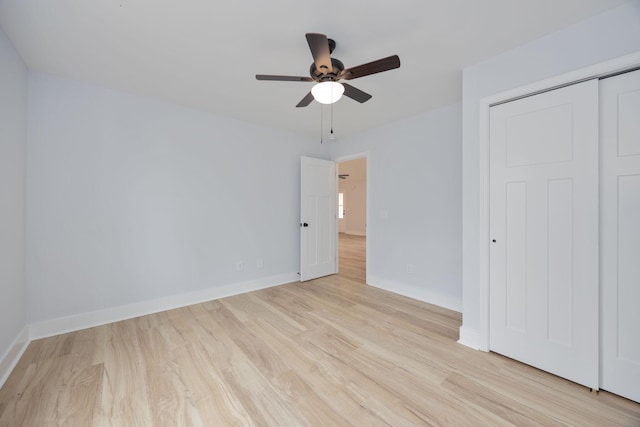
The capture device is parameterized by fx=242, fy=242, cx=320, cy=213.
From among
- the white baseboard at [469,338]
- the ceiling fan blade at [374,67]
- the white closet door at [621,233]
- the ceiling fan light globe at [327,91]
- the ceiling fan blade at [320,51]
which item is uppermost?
the ceiling fan blade at [320,51]

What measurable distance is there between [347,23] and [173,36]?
1281mm

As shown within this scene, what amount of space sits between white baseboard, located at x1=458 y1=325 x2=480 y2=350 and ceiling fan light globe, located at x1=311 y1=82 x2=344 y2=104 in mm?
2303

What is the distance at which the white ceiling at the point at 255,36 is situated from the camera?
154 centimetres

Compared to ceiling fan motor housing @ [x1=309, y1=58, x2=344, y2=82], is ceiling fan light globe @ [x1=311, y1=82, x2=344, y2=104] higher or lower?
lower

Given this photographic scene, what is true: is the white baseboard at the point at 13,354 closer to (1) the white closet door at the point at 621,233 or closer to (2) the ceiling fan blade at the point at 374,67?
(2) the ceiling fan blade at the point at 374,67

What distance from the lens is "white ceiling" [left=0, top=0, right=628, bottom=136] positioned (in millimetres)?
1544

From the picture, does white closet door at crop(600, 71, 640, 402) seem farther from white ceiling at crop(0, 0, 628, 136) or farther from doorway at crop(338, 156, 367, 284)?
doorway at crop(338, 156, 367, 284)

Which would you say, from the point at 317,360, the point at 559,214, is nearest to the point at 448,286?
the point at 559,214

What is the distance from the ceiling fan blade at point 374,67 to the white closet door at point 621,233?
4.65 ft

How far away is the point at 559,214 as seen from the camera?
1.76 metres

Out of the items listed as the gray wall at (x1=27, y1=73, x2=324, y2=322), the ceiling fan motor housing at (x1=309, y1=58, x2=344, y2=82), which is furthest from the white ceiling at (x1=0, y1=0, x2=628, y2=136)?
the gray wall at (x1=27, y1=73, x2=324, y2=322)

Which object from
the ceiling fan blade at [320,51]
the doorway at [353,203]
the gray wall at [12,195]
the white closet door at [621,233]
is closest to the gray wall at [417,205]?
the white closet door at [621,233]

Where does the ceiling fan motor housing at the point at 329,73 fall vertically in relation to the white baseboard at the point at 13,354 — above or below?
above

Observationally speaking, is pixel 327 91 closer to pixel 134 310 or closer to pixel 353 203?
pixel 134 310
